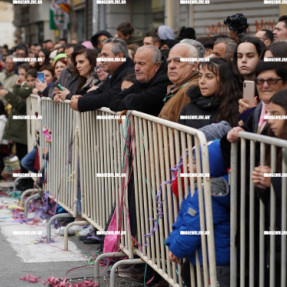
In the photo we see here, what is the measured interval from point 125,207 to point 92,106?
1286mm

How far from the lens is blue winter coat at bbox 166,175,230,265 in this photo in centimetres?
429

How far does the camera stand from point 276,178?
3586mm

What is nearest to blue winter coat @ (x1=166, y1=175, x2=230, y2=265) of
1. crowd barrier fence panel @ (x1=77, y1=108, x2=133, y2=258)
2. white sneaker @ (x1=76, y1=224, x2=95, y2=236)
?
crowd barrier fence panel @ (x1=77, y1=108, x2=133, y2=258)

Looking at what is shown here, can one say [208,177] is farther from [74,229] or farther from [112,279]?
[74,229]

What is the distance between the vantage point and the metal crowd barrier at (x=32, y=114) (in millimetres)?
9770

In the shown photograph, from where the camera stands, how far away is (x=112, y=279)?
5746 millimetres

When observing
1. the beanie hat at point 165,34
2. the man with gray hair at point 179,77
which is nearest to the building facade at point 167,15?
the beanie hat at point 165,34

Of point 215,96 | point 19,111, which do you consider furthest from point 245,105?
point 19,111

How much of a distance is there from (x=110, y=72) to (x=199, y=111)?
247 cm

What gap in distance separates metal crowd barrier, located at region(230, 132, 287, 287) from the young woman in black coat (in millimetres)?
1029

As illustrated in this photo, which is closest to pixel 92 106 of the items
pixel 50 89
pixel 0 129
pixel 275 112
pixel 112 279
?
pixel 112 279

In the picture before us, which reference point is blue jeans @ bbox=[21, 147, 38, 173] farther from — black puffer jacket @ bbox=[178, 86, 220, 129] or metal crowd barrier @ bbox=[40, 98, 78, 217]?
black puffer jacket @ bbox=[178, 86, 220, 129]

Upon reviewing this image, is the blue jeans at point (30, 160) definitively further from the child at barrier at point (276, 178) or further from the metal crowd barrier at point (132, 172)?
the child at barrier at point (276, 178)

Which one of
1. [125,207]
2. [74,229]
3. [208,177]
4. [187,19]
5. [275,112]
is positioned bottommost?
[74,229]
